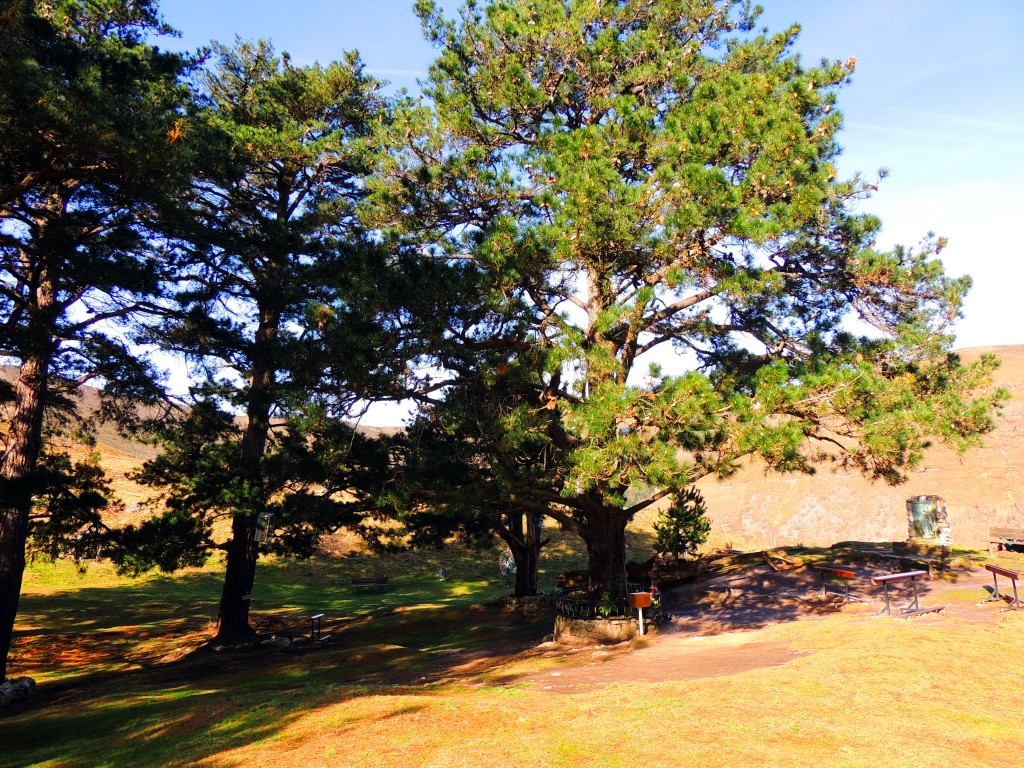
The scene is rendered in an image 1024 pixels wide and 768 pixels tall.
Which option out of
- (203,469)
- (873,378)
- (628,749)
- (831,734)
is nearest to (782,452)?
(873,378)

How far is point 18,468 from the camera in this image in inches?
527

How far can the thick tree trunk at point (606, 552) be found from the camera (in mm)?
15906

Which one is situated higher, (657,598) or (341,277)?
(341,277)

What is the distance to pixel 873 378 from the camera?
1191 centimetres

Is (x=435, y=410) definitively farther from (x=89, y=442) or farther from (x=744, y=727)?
(x=89, y=442)

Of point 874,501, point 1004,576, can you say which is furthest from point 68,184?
point 874,501

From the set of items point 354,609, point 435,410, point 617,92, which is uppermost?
point 617,92

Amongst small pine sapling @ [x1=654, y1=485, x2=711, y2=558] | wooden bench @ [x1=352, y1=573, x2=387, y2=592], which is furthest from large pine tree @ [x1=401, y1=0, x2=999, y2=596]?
wooden bench @ [x1=352, y1=573, x2=387, y2=592]

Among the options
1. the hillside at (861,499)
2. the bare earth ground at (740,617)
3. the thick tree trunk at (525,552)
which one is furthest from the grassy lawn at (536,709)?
the hillside at (861,499)

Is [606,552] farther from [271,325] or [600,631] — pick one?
[271,325]

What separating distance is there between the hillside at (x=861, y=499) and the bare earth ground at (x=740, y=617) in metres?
23.0

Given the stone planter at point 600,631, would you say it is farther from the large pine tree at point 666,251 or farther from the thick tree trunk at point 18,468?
the thick tree trunk at point 18,468

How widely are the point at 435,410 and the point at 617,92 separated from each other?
28.4 feet

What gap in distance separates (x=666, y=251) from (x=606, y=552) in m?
7.70
